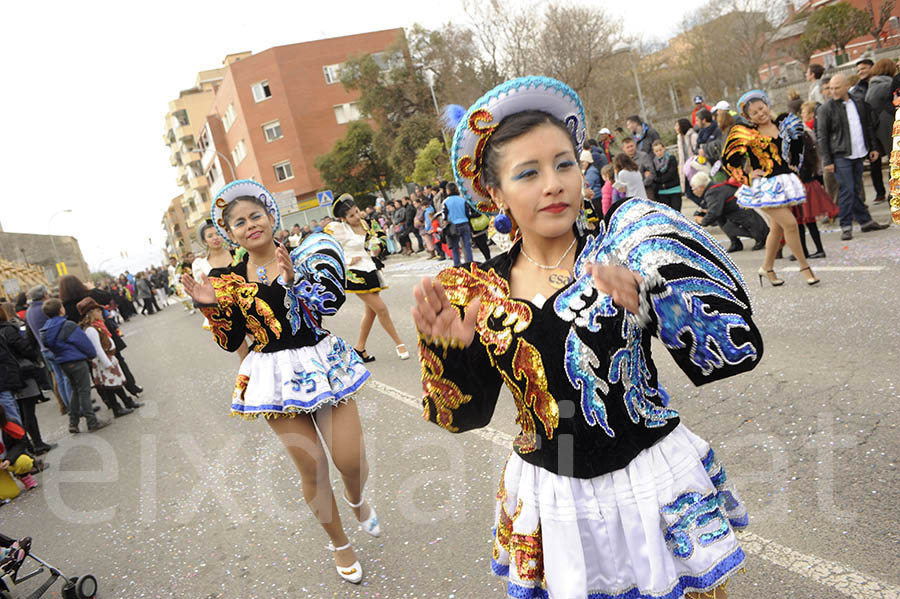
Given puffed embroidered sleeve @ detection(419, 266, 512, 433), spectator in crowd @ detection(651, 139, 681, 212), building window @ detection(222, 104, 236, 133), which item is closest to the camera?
puffed embroidered sleeve @ detection(419, 266, 512, 433)

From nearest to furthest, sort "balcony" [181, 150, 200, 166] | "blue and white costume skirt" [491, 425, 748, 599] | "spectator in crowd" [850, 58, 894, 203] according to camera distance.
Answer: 1. "blue and white costume skirt" [491, 425, 748, 599]
2. "spectator in crowd" [850, 58, 894, 203]
3. "balcony" [181, 150, 200, 166]

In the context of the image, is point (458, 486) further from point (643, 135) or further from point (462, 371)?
point (643, 135)

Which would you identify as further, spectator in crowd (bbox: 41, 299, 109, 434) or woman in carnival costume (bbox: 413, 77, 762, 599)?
spectator in crowd (bbox: 41, 299, 109, 434)

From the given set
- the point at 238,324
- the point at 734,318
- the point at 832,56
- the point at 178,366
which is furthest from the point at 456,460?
the point at 832,56

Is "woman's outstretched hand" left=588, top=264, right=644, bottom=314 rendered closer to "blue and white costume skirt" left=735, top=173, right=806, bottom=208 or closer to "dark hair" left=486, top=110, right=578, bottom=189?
"dark hair" left=486, top=110, right=578, bottom=189

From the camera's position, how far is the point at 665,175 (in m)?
10.9

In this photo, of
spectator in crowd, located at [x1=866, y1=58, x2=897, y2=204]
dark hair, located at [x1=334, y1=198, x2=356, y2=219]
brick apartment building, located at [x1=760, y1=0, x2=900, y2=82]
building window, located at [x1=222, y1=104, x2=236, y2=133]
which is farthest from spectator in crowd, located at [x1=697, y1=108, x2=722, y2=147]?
building window, located at [x1=222, y1=104, x2=236, y2=133]

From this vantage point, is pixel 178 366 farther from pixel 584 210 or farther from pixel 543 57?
pixel 543 57

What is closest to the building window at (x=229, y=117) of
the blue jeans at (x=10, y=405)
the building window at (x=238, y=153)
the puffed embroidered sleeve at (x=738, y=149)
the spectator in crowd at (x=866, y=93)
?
the building window at (x=238, y=153)

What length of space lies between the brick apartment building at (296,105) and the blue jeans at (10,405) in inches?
1447

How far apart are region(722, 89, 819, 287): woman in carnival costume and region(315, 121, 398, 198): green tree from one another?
33.5 metres

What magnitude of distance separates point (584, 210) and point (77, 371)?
27.6 ft

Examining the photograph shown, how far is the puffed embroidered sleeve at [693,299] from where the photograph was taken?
1537mm

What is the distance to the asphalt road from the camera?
9.91 ft
